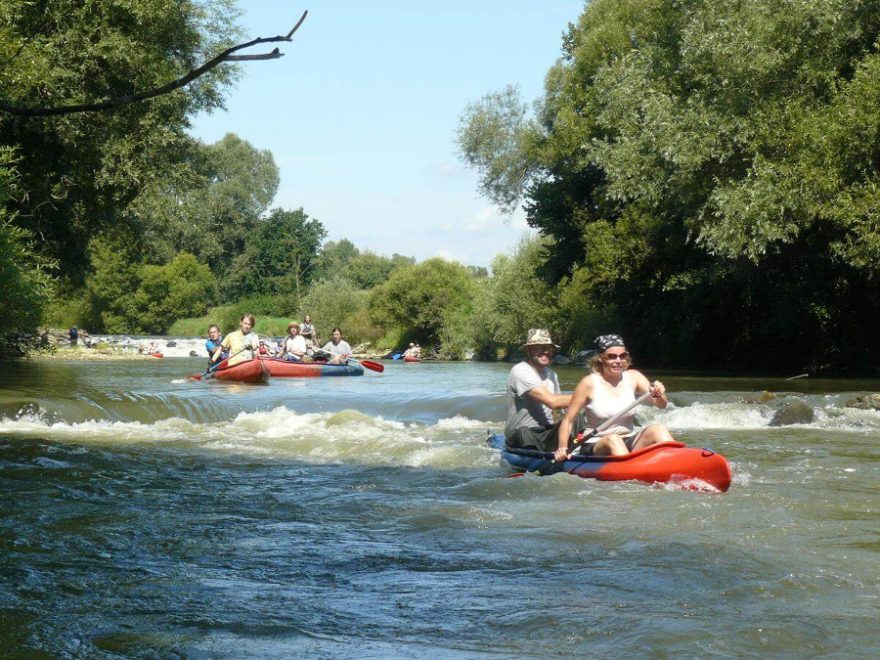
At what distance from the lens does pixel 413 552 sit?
→ 22.3 feet

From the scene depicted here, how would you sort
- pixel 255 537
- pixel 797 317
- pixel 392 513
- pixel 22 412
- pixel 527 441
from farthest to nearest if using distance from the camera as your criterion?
1. pixel 797 317
2. pixel 22 412
3. pixel 527 441
4. pixel 392 513
5. pixel 255 537

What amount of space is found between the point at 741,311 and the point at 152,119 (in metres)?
17.0

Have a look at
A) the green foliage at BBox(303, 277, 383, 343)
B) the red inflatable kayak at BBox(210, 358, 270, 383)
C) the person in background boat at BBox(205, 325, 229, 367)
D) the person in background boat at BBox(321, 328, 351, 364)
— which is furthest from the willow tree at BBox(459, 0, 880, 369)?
the green foliage at BBox(303, 277, 383, 343)

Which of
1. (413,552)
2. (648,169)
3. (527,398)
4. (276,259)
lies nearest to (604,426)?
(527,398)

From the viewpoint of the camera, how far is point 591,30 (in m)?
35.8

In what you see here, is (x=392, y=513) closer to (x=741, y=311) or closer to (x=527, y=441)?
(x=527, y=441)

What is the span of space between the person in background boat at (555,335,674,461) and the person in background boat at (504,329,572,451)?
497mm

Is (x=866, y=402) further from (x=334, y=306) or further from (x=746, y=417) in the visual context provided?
(x=334, y=306)

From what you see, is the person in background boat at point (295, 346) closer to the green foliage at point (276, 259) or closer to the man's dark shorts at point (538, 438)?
the man's dark shorts at point (538, 438)

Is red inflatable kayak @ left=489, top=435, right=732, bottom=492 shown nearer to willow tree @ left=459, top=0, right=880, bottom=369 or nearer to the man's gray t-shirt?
the man's gray t-shirt

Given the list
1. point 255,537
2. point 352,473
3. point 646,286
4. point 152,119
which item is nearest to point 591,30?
point 646,286

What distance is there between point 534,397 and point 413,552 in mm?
3376

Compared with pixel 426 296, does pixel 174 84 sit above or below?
below

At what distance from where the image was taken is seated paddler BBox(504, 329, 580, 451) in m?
9.88
